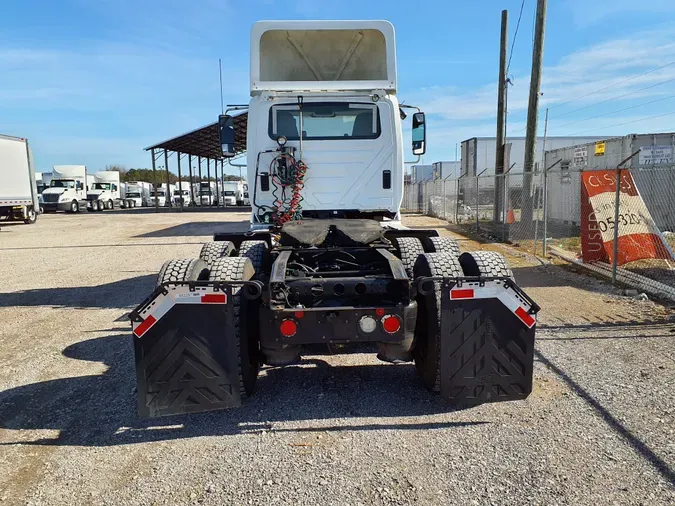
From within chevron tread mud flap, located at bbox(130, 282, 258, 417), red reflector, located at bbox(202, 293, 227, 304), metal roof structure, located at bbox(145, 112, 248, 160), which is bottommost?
chevron tread mud flap, located at bbox(130, 282, 258, 417)

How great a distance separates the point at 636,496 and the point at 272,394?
265 centimetres

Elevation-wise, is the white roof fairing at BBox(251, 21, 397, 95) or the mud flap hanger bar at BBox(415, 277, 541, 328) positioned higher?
the white roof fairing at BBox(251, 21, 397, 95)

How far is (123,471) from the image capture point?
10.5 feet

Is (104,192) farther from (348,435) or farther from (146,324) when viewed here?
(348,435)

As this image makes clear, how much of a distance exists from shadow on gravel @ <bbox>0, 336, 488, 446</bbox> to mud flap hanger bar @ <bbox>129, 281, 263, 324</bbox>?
85 centimetres

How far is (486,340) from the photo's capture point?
12.3ft

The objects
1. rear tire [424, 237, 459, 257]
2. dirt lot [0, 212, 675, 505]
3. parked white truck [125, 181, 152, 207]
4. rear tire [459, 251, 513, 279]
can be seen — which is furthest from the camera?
parked white truck [125, 181, 152, 207]

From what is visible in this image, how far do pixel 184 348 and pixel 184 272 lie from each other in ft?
1.90

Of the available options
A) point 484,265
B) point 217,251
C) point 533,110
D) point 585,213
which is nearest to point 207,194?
point 533,110

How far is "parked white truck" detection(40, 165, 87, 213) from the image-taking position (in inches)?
1438

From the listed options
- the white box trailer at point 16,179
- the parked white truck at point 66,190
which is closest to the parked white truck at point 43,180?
the parked white truck at point 66,190

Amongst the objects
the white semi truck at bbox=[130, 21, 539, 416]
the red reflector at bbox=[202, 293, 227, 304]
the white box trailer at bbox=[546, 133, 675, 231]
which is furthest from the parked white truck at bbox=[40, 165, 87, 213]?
the red reflector at bbox=[202, 293, 227, 304]

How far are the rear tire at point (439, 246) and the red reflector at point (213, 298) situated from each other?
2.58 metres

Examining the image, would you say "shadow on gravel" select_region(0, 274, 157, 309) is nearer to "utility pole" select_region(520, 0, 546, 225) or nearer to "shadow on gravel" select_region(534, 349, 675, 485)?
"shadow on gravel" select_region(534, 349, 675, 485)
